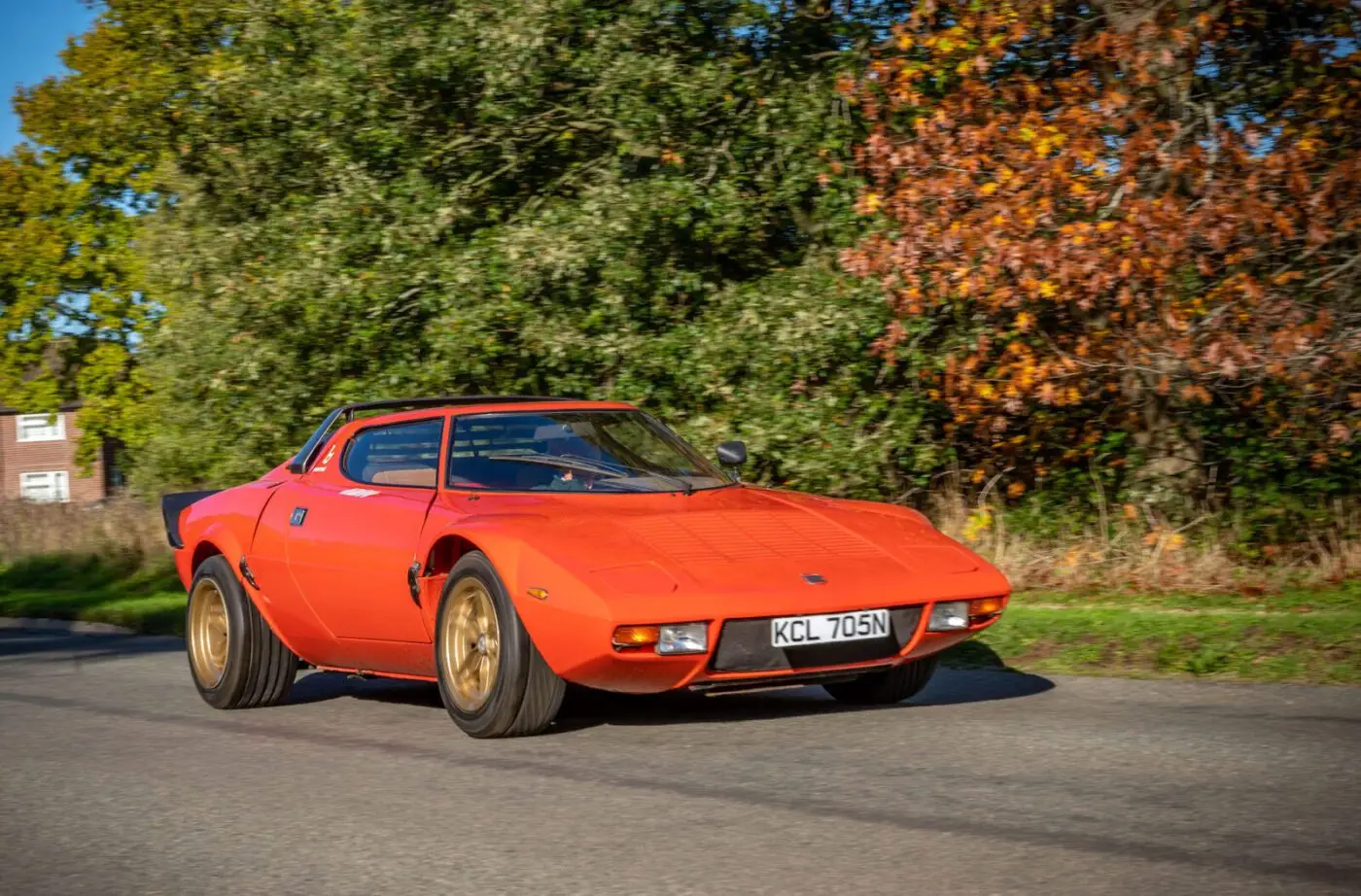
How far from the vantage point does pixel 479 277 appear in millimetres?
14344

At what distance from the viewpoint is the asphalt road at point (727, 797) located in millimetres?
4445

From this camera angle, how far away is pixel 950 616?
6.91 meters

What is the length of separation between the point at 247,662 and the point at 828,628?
10.8 feet

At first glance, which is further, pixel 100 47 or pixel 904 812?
pixel 100 47

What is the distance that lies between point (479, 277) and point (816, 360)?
2.92m

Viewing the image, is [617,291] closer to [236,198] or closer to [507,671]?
[236,198]

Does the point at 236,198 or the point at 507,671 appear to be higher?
the point at 236,198

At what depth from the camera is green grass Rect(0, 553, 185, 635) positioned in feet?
49.0

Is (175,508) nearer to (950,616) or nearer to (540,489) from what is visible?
(540,489)

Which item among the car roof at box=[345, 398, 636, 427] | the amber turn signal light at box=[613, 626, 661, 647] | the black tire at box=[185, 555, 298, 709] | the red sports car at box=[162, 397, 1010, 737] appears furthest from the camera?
the black tire at box=[185, 555, 298, 709]

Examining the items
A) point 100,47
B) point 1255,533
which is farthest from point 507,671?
point 100,47

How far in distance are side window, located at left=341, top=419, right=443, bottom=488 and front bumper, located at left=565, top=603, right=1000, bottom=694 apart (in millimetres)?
1675

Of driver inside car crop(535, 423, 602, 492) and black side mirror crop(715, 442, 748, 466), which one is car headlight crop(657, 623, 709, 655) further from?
black side mirror crop(715, 442, 748, 466)

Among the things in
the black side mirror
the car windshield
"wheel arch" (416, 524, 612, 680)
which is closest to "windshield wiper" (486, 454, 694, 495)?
the car windshield
